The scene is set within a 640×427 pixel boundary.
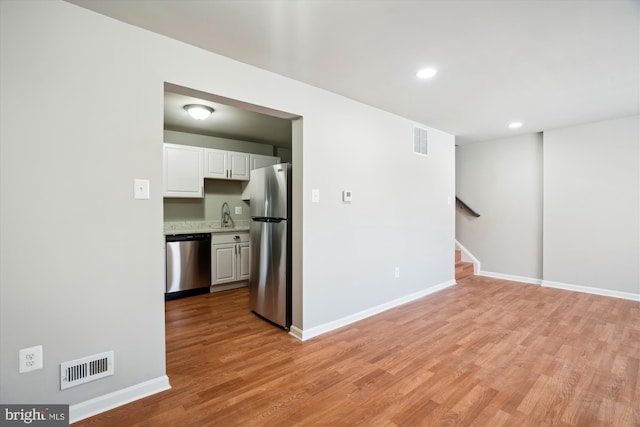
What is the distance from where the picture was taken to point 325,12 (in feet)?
5.72

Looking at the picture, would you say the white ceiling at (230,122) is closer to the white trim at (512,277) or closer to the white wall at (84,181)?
the white wall at (84,181)

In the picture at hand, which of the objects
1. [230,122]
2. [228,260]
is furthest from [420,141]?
[228,260]

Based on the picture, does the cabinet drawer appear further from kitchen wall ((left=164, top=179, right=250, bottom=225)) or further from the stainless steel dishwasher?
kitchen wall ((left=164, top=179, right=250, bottom=225))

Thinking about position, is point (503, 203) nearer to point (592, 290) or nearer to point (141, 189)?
point (592, 290)

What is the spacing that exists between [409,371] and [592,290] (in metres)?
3.83

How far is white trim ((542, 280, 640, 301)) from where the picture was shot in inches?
155

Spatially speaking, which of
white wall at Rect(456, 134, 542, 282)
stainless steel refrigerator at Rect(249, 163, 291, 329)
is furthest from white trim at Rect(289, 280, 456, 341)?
white wall at Rect(456, 134, 542, 282)

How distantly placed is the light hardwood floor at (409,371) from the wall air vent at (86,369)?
0.23 meters

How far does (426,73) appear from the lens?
256cm

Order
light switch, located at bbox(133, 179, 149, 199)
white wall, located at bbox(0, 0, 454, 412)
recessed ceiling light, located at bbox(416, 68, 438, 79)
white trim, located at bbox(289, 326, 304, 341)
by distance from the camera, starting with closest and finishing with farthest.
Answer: white wall, located at bbox(0, 0, 454, 412), light switch, located at bbox(133, 179, 149, 199), recessed ceiling light, located at bbox(416, 68, 438, 79), white trim, located at bbox(289, 326, 304, 341)

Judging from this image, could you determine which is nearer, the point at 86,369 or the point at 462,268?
the point at 86,369

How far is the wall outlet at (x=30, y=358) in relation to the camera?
154 centimetres

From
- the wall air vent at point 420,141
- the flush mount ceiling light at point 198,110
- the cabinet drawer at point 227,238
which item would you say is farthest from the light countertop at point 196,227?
the wall air vent at point 420,141

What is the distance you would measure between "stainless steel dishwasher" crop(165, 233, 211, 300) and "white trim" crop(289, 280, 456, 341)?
1.97 metres
